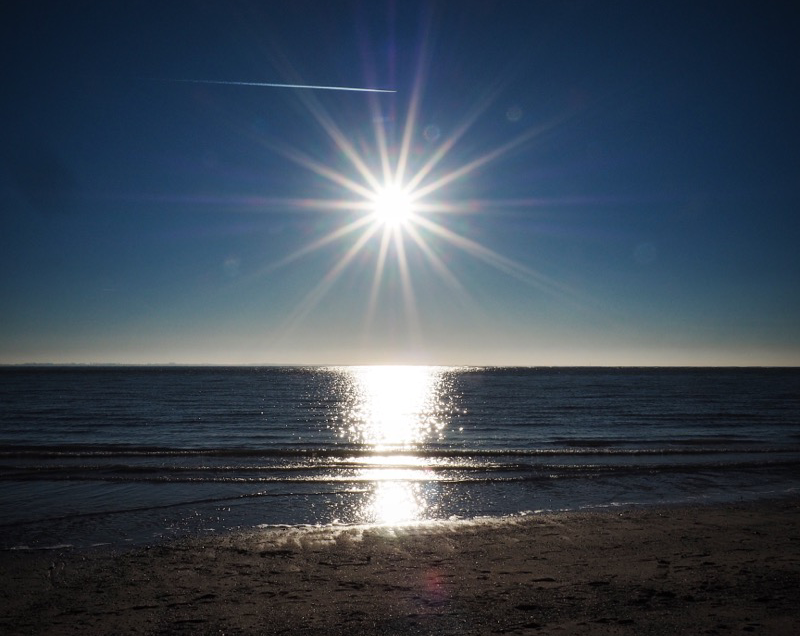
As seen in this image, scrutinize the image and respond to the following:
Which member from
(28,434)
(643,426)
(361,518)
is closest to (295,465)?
(361,518)

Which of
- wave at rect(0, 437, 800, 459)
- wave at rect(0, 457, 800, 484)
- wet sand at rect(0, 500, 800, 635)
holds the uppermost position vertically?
wave at rect(0, 437, 800, 459)

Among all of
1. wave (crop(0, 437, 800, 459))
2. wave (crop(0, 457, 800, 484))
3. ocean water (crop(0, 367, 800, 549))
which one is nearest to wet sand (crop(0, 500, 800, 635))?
ocean water (crop(0, 367, 800, 549))

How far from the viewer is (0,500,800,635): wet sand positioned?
24.0 feet

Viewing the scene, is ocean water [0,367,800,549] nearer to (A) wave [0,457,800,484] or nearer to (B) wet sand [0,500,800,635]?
(A) wave [0,457,800,484]

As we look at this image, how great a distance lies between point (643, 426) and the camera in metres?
39.0

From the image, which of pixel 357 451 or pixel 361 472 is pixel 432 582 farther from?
pixel 357 451

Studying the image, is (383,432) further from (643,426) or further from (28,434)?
(28,434)

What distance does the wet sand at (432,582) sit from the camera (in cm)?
730

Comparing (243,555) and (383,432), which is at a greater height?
(383,432)

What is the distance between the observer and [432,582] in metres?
8.93

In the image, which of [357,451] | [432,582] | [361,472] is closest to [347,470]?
[361,472]

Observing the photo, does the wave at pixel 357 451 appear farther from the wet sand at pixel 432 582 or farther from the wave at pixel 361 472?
the wet sand at pixel 432 582

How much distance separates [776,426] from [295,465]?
115 feet

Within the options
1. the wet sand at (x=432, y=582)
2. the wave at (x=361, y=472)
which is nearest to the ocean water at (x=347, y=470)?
the wave at (x=361, y=472)
